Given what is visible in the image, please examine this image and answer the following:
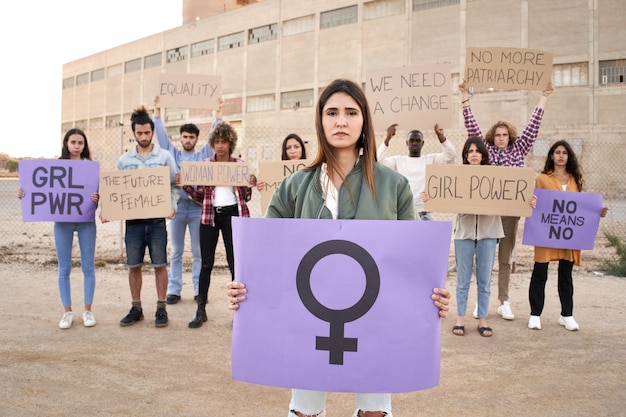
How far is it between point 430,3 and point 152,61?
28497 millimetres

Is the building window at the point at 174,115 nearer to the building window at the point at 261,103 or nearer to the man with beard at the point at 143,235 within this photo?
the building window at the point at 261,103

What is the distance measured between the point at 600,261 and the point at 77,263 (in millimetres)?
9971

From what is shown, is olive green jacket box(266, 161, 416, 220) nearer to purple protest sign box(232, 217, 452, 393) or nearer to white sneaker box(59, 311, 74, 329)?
purple protest sign box(232, 217, 452, 393)

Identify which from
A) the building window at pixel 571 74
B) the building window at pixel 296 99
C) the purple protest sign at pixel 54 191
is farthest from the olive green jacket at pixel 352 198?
Answer: the building window at pixel 296 99

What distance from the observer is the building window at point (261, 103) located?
4053cm

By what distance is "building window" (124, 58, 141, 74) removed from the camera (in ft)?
167

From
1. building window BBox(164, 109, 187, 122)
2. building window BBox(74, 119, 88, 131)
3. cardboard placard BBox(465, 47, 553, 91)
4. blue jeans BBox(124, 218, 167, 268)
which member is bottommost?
blue jeans BBox(124, 218, 167, 268)

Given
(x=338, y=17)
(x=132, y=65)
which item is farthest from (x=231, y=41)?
(x=132, y=65)

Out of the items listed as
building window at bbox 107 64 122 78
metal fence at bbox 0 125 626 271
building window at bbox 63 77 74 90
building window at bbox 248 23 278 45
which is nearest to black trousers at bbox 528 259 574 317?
metal fence at bbox 0 125 626 271

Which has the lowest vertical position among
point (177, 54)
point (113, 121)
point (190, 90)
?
point (190, 90)

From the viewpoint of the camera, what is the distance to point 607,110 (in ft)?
94.7

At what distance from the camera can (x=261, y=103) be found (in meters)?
41.2

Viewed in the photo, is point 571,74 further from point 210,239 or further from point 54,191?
point 54,191

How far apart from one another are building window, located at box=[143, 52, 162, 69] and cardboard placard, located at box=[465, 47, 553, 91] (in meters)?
47.5
